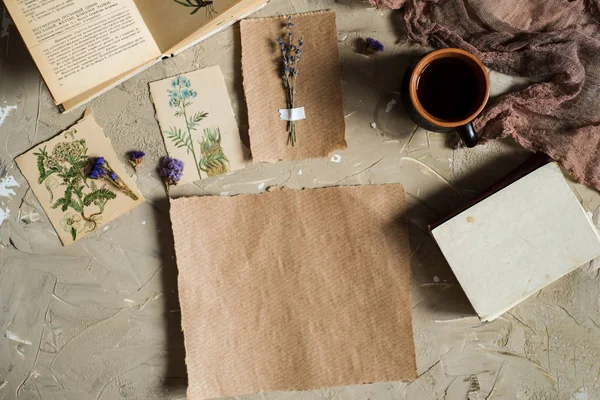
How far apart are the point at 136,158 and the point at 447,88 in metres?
0.46

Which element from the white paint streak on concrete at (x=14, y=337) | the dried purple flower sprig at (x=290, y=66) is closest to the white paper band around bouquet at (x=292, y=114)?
the dried purple flower sprig at (x=290, y=66)

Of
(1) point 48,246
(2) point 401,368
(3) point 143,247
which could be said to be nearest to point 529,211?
(2) point 401,368

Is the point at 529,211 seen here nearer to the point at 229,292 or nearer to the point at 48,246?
the point at 229,292

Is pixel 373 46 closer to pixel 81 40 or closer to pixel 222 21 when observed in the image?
pixel 222 21

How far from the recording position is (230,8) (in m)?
0.70

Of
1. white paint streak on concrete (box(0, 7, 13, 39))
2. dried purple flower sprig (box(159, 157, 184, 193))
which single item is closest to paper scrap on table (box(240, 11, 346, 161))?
dried purple flower sprig (box(159, 157, 184, 193))

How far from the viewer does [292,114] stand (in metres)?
0.77

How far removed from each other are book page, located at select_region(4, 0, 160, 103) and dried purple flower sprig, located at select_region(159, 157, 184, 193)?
14 centimetres

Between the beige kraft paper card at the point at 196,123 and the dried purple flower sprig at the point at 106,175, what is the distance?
0.27 ft

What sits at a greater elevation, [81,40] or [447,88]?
[81,40]

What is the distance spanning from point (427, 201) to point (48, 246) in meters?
0.59

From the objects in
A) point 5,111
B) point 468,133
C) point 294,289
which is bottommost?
point 294,289

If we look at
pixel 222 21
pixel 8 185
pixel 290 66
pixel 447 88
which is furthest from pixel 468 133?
pixel 8 185

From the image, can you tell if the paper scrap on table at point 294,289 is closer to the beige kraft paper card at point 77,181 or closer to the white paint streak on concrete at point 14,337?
the beige kraft paper card at point 77,181
